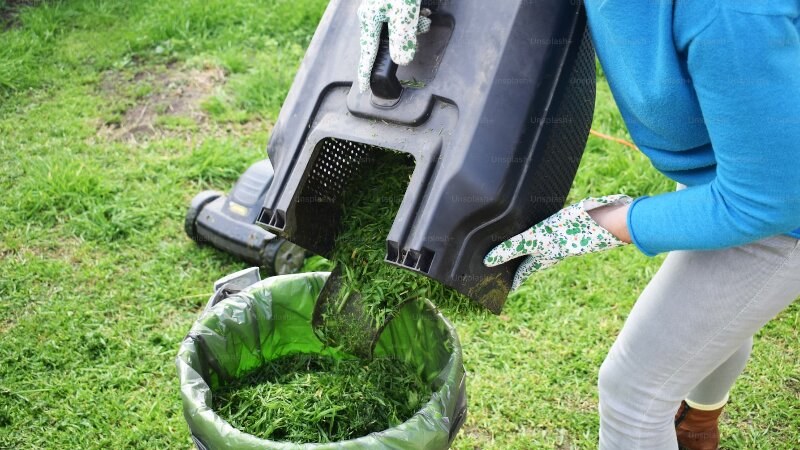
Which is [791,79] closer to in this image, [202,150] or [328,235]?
[328,235]

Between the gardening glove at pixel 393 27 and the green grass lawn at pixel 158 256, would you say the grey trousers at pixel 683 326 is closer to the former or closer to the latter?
the green grass lawn at pixel 158 256

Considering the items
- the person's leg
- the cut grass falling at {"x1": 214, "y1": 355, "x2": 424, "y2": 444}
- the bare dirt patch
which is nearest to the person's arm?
the person's leg

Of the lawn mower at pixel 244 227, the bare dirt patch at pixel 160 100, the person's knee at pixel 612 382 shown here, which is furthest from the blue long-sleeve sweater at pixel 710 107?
the bare dirt patch at pixel 160 100

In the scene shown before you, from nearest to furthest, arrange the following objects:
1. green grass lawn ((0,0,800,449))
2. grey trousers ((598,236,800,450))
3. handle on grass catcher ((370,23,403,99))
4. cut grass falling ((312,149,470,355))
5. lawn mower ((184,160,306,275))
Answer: grey trousers ((598,236,800,450)) → handle on grass catcher ((370,23,403,99)) → cut grass falling ((312,149,470,355)) → green grass lawn ((0,0,800,449)) → lawn mower ((184,160,306,275))

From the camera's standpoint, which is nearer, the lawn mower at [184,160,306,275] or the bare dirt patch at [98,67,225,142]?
the lawn mower at [184,160,306,275]

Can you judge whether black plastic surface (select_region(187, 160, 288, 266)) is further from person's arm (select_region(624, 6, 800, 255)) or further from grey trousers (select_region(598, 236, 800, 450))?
Answer: person's arm (select_region(624, 6, 800, 255))

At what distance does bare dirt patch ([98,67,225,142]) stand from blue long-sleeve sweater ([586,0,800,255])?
9.62 feet

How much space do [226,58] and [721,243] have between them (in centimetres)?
354

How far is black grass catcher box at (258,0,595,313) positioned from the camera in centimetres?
165

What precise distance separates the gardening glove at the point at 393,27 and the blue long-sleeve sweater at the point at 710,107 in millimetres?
348

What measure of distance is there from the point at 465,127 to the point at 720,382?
1.15m

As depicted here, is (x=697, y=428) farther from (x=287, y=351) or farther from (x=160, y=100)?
(x=160, y=100)

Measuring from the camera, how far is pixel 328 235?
2057 millimetres

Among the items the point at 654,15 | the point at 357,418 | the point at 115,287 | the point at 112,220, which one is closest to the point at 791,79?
the point at 654,15
